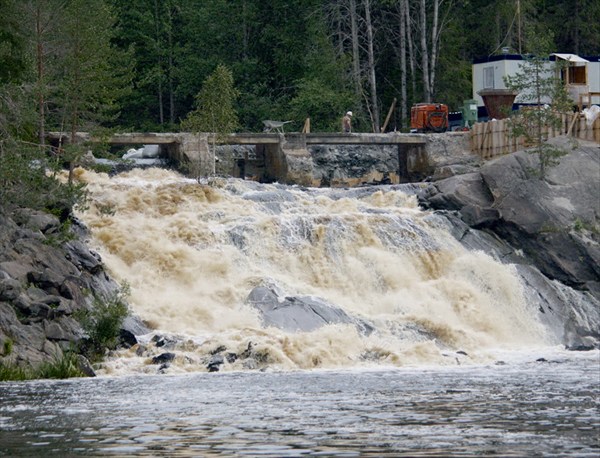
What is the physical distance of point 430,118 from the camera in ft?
212

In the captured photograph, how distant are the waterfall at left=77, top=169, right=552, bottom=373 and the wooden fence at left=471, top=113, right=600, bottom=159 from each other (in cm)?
832

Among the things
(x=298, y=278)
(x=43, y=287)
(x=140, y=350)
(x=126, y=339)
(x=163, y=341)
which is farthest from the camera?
(x=298, y=278)

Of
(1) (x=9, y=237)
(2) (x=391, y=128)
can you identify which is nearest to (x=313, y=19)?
(2) (x=391, y=128)

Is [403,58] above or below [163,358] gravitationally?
above

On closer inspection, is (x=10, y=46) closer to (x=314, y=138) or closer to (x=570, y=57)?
(x=314, y=138)

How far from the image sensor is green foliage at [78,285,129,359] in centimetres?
3719

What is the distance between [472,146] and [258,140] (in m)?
9.64

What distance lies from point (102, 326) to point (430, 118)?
99.4 ft

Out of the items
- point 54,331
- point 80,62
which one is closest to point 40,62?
point 80,62

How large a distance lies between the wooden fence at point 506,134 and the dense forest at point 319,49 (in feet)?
26.5

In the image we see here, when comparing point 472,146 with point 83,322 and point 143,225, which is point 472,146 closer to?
point 143,225

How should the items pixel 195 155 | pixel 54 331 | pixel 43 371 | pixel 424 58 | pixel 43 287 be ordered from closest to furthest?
pixel 43 371 < pixel 54 331 < pixel 43 287 < pixel 195 155 < pixel 424 58

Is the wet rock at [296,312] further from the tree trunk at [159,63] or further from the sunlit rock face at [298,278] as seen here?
the tree trunk at [159,63]

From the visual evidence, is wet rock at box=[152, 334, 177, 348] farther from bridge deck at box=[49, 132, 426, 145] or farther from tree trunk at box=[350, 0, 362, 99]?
tree trunk at box=[350, 0, 362, 99]
